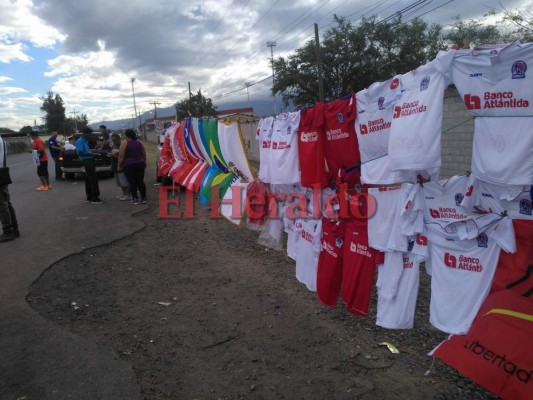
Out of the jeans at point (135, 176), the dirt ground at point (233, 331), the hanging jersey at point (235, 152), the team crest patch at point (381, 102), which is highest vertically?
the team crest patch at point (381, 102)

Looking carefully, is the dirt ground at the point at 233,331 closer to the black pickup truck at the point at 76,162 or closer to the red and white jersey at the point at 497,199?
the red and white jersey at the point at 497,199

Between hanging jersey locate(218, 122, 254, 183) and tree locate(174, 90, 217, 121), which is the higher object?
tree locate(174, 90, 217, 121)

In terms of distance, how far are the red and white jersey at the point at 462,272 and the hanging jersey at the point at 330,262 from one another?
88 centimetres

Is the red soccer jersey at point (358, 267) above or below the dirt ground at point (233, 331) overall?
above

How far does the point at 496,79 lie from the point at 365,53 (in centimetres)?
3416

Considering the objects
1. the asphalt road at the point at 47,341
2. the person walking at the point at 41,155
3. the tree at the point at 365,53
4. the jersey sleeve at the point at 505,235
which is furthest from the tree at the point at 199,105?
the jersey sleeve at the point at 505,235

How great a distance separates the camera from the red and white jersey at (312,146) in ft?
11.7

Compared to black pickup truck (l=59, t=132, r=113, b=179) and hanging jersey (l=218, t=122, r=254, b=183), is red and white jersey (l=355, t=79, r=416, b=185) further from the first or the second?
Answer: black pickup truck (l=59, t=132, r=113, b=179)

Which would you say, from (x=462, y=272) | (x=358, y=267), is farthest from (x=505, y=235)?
(x=358, y=267)

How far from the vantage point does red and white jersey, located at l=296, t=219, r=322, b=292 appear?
3859 mm

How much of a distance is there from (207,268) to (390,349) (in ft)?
9.68

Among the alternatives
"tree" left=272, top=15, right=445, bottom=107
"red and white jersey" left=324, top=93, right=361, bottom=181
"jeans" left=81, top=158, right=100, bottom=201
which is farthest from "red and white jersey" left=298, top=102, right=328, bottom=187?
"tree" left=272, top=15, right=445, bottom=107

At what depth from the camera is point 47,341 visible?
381cm

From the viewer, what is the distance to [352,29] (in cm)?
3341
